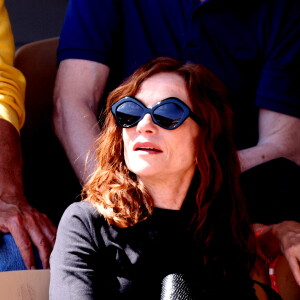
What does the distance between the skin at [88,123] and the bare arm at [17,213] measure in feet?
0.69

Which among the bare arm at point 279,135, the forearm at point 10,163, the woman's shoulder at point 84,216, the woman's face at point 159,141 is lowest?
the bare arm at point 279,135

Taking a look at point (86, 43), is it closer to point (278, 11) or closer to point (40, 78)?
point (40, 78)

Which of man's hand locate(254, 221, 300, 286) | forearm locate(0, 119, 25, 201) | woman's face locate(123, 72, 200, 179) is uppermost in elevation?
woman's face locate(123, 72, 200, 179)

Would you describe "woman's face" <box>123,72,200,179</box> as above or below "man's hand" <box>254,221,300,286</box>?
above

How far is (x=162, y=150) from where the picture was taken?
65.6 inches

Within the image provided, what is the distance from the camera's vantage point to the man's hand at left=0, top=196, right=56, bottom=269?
1.83m

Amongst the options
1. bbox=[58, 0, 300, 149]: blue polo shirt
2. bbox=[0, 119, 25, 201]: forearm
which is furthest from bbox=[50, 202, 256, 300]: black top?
bbox=[58, 0, 300, 149]: blue polo shirt

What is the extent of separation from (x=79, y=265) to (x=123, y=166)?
1.00 ft

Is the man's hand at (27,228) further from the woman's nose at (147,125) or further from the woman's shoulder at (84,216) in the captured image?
the woman's nose at (147,125)

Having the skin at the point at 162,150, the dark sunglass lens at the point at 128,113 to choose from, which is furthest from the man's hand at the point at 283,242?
the dark sunglass lens at the point at 128,113

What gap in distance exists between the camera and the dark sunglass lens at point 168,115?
1656 millimetres

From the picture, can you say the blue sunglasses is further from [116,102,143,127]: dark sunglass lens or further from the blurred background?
the blurred background

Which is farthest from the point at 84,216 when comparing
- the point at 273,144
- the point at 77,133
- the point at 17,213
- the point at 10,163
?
the point at 273,144

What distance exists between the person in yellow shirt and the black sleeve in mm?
203
